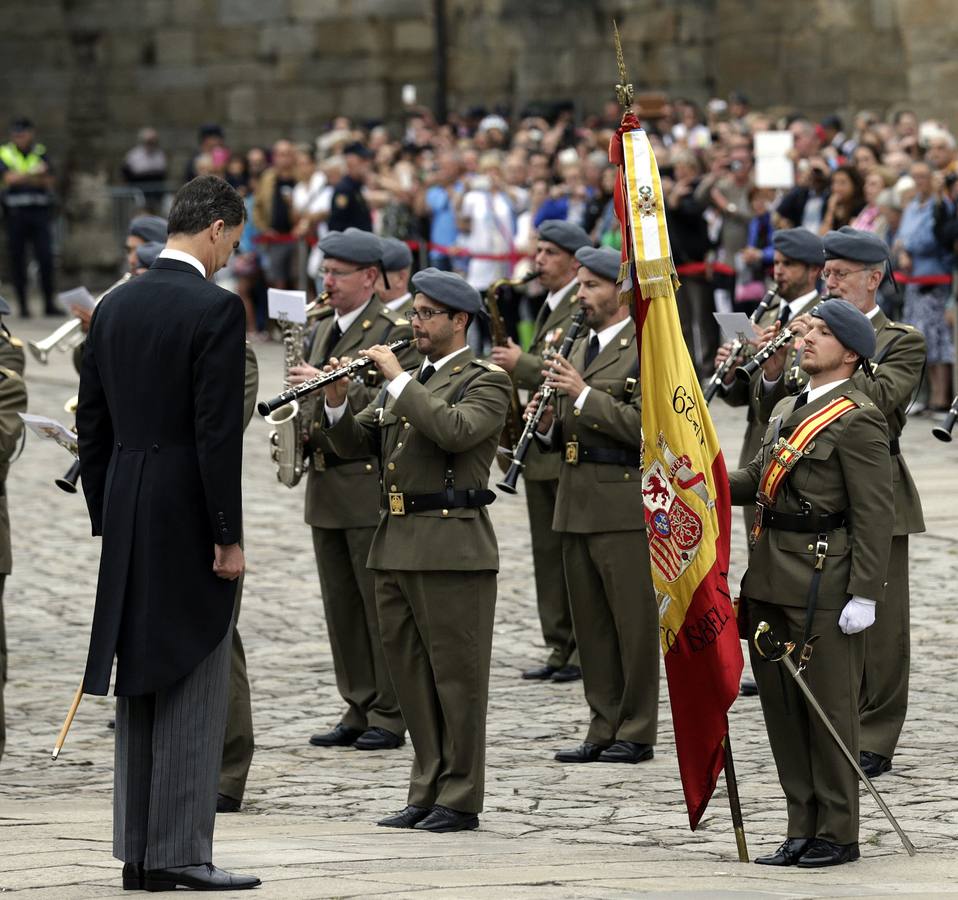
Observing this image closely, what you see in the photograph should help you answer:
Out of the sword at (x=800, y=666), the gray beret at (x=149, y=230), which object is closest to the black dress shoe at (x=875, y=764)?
the sword at (x=800, y=666)

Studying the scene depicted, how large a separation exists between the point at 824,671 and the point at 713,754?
1.56ft

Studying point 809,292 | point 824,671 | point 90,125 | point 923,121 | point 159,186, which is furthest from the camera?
point 90,125

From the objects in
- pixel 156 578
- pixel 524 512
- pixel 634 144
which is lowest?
pixel 524 512

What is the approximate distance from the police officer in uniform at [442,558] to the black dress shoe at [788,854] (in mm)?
1160

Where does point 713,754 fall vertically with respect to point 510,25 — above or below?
below

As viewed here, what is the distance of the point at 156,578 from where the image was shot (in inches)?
263

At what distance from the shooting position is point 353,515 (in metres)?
9.75

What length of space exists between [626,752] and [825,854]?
6.17 ft

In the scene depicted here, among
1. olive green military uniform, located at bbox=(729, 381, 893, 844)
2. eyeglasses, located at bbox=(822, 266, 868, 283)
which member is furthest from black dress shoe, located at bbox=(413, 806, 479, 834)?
eyeglasses, located at bbox=(822, 266, 868, 283)

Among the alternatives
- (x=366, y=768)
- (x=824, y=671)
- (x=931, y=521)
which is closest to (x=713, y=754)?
(x=824, y=671)

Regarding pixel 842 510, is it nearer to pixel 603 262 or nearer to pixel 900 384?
pixel 900 384

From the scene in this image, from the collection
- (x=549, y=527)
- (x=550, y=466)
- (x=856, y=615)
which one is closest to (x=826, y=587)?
(x=856, y=615)

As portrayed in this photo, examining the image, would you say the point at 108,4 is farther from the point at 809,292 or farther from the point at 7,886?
the point at 7,886

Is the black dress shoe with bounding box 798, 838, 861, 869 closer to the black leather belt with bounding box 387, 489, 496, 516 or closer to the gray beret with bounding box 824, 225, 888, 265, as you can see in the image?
the black leather belt with bounding box 387, 489, 496, 516
